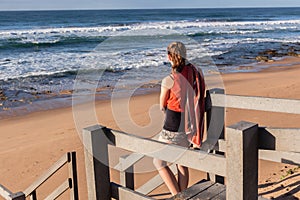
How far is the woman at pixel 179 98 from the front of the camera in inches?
138

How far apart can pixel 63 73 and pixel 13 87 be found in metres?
3.52

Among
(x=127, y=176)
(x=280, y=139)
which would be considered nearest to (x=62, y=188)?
(x=127, y=176)

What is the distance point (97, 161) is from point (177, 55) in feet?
4.37

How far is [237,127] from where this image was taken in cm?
200

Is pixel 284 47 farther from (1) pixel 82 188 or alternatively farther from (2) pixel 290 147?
(2) pixel 290 147

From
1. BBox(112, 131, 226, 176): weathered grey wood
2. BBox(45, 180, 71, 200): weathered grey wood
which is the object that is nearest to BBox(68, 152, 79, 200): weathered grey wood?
BBox(45, 180, 71, 200): weathered grey wood

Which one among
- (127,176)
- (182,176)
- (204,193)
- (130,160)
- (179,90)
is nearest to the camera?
(204,193)

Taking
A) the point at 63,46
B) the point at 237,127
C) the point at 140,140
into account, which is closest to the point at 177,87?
the point at 140,140

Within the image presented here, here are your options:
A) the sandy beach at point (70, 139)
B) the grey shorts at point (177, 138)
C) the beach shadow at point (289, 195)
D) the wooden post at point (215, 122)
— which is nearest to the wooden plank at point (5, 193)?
the grey shorts at point (177, 138)

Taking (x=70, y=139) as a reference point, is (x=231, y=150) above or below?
above

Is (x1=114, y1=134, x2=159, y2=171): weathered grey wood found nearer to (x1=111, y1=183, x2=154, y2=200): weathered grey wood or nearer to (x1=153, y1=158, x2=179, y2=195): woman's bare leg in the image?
(x1=153, y1=158, x2=179, y2=195): woman's bare leg

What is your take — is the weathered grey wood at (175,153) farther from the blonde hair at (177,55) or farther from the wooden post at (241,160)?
the blonde hair at (177,55)

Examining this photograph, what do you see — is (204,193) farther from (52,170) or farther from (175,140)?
(52,170)

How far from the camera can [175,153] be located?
2338 millimetres
